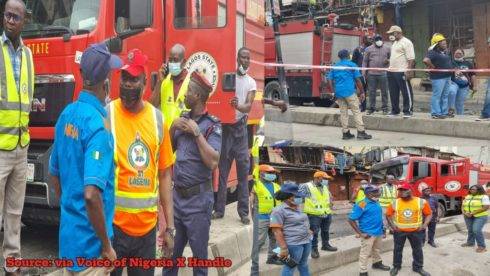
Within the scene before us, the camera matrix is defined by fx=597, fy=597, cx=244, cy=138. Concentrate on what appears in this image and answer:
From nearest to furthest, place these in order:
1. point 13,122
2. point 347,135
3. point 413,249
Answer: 1. point 13,122
2. point 413,249
3. point 347,135

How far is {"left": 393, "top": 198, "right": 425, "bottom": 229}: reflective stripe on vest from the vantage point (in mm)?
9781

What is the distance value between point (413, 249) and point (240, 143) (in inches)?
184

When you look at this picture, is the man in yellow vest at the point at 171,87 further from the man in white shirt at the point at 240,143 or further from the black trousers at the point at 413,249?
the black trousers at the point at 413,249

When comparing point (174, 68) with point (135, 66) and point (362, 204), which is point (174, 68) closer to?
point (135, 66)

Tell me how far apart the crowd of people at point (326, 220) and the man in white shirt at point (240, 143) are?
268 millimetres

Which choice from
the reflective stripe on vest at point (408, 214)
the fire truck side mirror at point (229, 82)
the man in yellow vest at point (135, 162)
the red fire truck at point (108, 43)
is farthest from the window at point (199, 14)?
the reflective stripe on vest at point (408, 214)

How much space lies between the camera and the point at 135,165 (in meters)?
3.23

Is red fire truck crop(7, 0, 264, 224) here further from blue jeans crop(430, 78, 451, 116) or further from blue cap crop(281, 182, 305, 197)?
blue jeans crop(430, 78, 451, 116)

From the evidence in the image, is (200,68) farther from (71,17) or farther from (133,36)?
(71,17)

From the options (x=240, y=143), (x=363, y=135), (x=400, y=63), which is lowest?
(x=363, y=135)

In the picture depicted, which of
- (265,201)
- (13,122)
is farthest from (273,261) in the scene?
(13,122)

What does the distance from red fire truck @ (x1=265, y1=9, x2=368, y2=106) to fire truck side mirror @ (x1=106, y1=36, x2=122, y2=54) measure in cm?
1336

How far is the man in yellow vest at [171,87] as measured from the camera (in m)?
5.18

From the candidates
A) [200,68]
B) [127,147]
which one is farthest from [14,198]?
[200,68]
